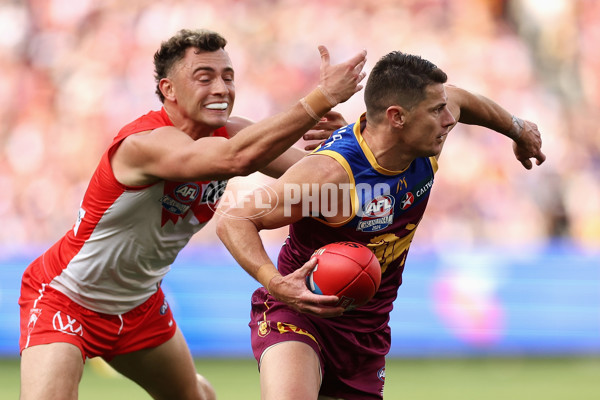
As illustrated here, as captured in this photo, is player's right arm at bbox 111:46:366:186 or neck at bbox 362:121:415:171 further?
neck at bbox 362:121:415:171

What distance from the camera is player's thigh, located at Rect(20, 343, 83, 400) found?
4.98 metres

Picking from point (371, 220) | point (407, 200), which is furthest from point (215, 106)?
point (407, 200)

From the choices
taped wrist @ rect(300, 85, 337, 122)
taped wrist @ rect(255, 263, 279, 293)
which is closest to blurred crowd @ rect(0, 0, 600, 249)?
taped wrist @ rect(255, 263, 279, 293)

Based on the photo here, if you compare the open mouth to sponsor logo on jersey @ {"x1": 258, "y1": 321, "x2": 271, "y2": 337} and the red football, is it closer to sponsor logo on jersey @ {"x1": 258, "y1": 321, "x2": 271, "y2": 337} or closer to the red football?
the red football

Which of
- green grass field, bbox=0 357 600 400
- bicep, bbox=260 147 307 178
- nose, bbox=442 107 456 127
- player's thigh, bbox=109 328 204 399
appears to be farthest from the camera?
green grass field, bbox=0 357 600 400

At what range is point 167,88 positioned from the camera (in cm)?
552

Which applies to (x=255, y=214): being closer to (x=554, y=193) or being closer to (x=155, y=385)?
(x=155, y=385)

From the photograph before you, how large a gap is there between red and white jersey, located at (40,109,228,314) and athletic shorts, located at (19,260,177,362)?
0.06 m

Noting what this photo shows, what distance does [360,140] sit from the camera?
203 inches

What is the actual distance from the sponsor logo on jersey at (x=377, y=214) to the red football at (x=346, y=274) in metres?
0.26

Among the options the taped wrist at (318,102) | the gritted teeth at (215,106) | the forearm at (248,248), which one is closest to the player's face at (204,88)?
the gritted teeth at (215,106)

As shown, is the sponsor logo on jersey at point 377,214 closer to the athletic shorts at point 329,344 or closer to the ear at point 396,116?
the ear at point 396,116

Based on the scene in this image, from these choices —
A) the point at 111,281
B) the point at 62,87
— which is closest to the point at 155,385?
the point at 111,281

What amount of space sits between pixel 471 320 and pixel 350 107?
154 inches
